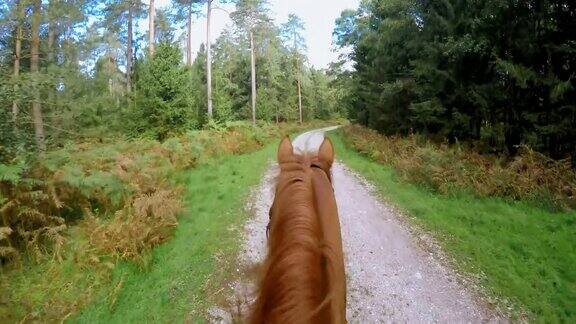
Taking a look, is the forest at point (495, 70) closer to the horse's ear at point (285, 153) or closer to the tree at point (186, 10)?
the horse's ear at point (285, 153)

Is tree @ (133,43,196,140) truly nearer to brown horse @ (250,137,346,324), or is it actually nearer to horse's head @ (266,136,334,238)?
horse's head @ (266,136,334,238)

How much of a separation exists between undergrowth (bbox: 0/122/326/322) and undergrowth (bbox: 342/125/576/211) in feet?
23.7

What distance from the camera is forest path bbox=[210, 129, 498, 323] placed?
16.2 feet

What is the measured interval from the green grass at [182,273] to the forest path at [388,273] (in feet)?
1.27

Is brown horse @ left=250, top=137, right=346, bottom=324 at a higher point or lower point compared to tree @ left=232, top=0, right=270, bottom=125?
lower

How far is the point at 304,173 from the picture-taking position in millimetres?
2092

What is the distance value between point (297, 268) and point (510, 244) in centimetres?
688

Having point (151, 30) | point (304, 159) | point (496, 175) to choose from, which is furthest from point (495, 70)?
point (151, 30)

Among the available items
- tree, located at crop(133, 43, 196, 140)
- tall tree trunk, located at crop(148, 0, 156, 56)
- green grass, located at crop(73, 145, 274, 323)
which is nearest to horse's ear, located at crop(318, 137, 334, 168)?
green grass, located at crop(73, 145, 274, 323)

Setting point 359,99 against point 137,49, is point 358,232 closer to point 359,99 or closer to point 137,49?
point 359,99

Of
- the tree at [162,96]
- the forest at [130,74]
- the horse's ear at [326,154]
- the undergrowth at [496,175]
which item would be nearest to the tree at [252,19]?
the forest at [130,74]

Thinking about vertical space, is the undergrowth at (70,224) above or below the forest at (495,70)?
below

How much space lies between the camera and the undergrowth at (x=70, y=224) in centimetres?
501

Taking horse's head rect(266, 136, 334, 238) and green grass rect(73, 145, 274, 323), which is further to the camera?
green grass rect(73, 145, 274, 323)
